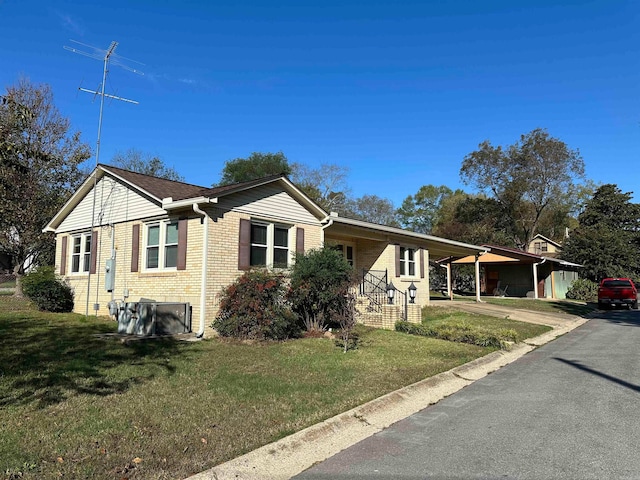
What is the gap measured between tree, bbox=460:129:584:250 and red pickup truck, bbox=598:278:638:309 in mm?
21968

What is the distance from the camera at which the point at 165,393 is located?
611 cm

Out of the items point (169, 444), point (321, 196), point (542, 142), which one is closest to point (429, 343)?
point (169, 444)

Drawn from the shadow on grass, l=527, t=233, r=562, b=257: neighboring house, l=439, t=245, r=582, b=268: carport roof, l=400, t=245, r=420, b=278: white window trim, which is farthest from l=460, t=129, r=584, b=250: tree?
the shadow on grass

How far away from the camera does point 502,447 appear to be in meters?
4.64

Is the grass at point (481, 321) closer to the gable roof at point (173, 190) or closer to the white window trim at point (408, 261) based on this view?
the white window trim at point (408, 261)

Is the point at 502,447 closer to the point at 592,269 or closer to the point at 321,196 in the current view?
the point at 592,269

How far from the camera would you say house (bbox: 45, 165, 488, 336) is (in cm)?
1146

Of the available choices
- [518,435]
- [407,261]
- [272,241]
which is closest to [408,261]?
[407,261]

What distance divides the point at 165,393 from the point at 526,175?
1782 inches

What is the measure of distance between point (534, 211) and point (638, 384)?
44475mm

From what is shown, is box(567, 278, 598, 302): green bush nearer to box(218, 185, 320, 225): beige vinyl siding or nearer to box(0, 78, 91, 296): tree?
box(218, 185, 320, 225): beige vinyl siding

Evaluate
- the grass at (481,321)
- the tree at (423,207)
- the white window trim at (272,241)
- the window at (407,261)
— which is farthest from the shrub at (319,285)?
the tree at (423,207)

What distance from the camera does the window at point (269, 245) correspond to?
505 inches

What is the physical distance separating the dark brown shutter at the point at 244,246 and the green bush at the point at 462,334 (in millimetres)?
4913
